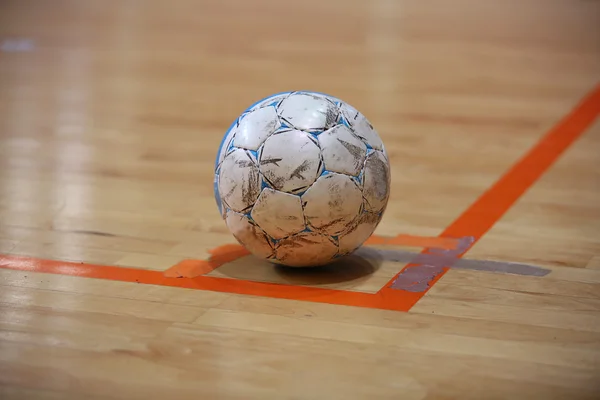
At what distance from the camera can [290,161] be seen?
9.83 feet

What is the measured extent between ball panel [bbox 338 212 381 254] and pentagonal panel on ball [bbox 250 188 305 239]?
0.57 feet

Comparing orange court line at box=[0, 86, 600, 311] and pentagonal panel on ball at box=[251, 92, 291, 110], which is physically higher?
pentagonal panel on ball at box=[251, 92, 291, 110]

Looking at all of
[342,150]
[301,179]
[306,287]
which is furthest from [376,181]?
[306,287]

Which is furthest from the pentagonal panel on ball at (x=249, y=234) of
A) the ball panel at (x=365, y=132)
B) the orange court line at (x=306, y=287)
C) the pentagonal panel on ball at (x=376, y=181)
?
the ball panel at (x=365, y=132)

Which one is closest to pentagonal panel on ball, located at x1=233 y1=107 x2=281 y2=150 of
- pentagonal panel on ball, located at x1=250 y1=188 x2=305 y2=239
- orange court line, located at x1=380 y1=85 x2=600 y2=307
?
pentagonal panel on ball, located at x1=250 y1=188 x2=305 y2=239

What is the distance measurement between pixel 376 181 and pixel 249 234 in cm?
48

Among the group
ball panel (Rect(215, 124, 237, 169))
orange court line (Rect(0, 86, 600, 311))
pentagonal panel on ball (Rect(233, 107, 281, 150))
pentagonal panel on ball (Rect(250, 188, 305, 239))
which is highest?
pentagonal panel on ball (Rect(233, 107, 281, 150))

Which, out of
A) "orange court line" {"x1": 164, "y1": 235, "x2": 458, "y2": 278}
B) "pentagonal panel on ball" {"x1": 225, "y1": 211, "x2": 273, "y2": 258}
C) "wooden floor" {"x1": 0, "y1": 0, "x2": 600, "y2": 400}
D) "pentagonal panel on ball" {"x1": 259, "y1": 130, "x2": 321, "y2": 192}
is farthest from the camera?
"orange court line" {"x1": 164, "y1": 235, "x2": 458, "y2": 278}

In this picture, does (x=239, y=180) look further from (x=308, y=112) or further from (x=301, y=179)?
(x=308, y=112)

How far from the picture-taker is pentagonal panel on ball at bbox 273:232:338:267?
10.0 ft

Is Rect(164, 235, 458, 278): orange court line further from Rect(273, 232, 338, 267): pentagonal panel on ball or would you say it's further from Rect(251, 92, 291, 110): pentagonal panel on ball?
Rect(251, 92, 291, 110): pentagonal panel on ball

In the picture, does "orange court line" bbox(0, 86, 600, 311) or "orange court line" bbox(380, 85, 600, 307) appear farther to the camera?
"orange court line" bbox(380, 85, 600, 307)

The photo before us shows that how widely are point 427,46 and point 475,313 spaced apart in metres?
4.95

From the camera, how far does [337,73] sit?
265 inches
